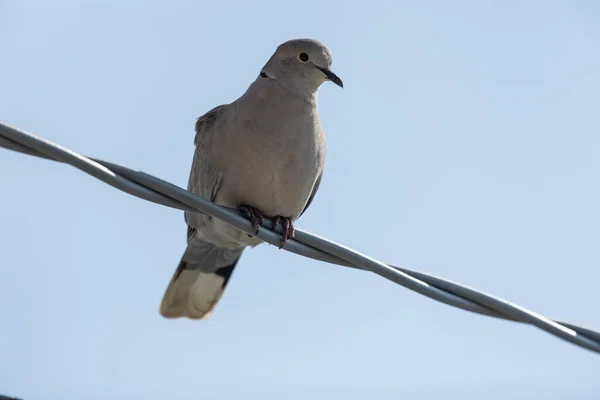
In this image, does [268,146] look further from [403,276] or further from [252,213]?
[403,276]

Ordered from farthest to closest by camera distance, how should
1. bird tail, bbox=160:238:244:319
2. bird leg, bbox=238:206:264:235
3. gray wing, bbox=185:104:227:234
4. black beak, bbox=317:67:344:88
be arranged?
bird tail, bbox=160:238:244:319 → black beak, bbox=317:67:344:88 → gray wing, bbox=185:104:227:234 → bird leg, bbox=238:206:264:235

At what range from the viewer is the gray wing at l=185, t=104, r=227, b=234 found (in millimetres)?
4867

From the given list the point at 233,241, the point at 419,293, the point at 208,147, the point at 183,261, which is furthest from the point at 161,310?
the point at 419,293

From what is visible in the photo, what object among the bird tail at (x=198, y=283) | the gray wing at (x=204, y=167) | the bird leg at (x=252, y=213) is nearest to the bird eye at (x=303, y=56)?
the gray wing at (x=204, y=167)

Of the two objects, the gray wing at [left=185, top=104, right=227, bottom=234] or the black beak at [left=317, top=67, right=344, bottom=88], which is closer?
the gray wing at [left=185, top=104, right=227, bottom=234]

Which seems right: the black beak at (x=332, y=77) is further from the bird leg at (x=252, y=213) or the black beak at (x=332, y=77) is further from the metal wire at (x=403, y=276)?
the metal wire at (x=403, y=276)

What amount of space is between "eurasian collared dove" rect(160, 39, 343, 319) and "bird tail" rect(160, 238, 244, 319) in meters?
0.33

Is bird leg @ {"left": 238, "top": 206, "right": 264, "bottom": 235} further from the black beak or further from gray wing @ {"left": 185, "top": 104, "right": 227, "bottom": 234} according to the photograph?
the black beak

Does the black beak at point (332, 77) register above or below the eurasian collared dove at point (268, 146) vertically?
above

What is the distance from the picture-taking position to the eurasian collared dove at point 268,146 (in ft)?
15.2

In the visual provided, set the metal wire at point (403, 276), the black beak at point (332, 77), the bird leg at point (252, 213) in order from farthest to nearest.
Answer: the black beak at point (332, 77)
the bird leg at point (252, 213)
the metal wire at point (403, 276)

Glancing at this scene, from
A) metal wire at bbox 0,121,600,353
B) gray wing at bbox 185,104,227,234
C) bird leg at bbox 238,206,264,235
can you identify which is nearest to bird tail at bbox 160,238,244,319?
gray wing at bbox 185,104,227,234

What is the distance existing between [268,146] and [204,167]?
49 cm

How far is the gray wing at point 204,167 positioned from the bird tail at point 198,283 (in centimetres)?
54
